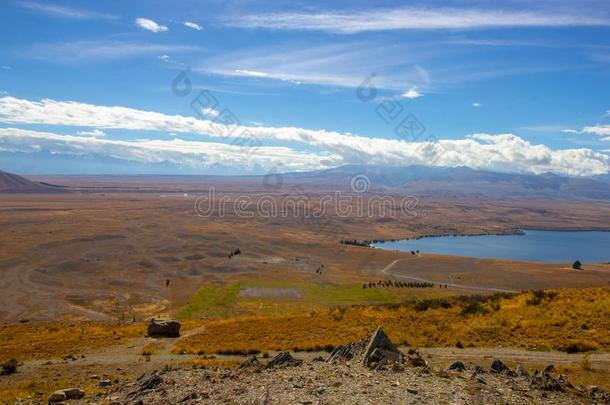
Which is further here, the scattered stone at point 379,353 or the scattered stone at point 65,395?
the scattered stone at point 379,353

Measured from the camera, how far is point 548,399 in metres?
13.5

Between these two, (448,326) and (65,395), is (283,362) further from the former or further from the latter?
(448,326)

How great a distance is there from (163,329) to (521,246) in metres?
150

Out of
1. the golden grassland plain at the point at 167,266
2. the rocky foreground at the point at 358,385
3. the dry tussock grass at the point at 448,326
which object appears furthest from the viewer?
the golden grassland plain at the point at 167,266

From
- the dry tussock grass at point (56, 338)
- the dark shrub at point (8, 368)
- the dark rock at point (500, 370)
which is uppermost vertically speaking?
the dark rock at point (500, 370)

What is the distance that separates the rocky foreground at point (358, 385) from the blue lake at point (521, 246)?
11614cm

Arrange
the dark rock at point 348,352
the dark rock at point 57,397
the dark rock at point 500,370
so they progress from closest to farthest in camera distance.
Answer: the dark rock at point 57,397, the dark rock at point 500,370, the dark rock at point 348,352

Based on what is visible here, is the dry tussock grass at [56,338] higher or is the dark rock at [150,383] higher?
the dark rock at [150,383]

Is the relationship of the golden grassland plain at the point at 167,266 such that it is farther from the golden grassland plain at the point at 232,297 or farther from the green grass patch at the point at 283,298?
the green grass patch at the point at 283,298

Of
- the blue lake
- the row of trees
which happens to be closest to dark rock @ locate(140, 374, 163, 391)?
the row of trees

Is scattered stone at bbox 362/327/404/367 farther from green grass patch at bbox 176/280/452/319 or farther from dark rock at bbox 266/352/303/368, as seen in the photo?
green grass patch at bbox 176/280/452/319

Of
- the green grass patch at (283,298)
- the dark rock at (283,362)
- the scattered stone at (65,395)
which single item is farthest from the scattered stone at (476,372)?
the green grass patch at (283,298)

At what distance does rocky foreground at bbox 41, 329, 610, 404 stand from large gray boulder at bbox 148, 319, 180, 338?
11.6 meters

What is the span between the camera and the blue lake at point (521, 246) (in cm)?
13012
